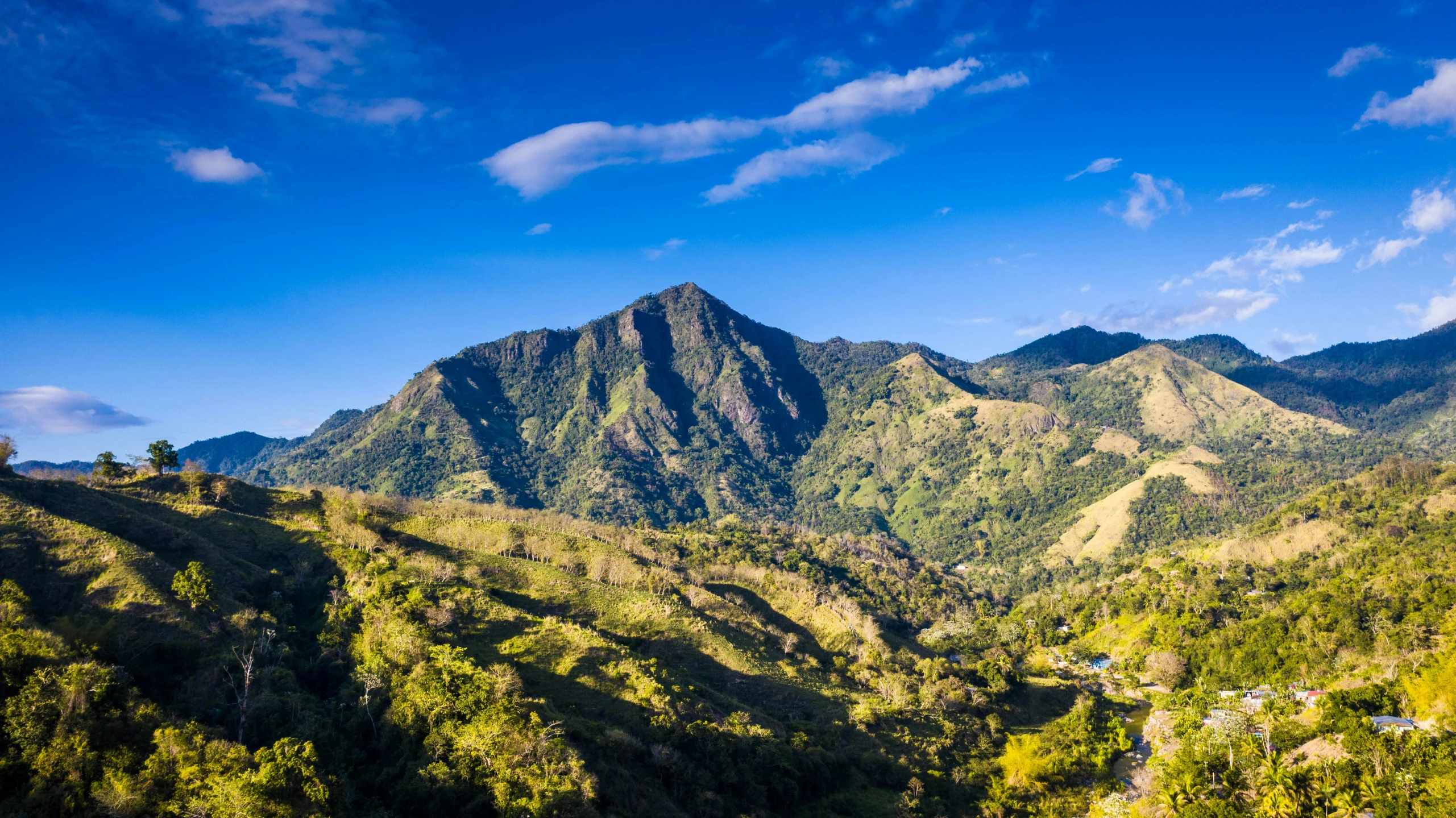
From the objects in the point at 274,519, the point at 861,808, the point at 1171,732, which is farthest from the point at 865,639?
the point at 274,519

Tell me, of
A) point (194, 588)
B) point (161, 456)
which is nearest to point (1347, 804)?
point (194, 588)

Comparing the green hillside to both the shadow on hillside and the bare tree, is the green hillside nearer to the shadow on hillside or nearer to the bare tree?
the bare tree

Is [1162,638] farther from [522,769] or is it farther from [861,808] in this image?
[522,769]

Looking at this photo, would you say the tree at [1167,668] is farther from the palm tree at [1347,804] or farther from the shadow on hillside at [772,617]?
the palm tree at [1347,804]

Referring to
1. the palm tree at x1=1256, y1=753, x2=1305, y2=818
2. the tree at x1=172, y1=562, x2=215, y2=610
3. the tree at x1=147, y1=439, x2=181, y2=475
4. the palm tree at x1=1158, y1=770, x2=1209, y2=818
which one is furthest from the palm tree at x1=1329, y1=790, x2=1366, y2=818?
the tree at x1=147, y1=439, x2=181, y2=475

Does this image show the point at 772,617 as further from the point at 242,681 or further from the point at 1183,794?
the point at 242,681

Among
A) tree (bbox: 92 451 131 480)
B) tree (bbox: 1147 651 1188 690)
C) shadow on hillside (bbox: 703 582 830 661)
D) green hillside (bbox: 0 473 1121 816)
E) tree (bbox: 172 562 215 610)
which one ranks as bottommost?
tree (bbox: 1147 651 1188 690)

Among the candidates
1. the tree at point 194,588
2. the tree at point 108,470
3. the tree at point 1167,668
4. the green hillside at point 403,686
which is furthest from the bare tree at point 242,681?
the tree at point 1167,668
